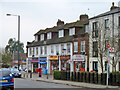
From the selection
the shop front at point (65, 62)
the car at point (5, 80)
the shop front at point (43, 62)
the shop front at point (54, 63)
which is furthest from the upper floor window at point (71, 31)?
the car at point (5, 80)

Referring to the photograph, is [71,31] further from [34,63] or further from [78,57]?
[34,63]

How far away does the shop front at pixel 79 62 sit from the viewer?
129ft

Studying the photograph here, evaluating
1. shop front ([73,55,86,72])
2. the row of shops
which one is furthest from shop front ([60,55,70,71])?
shop front ([73,55,86,72])

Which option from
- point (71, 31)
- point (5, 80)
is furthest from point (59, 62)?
point (5, 80)

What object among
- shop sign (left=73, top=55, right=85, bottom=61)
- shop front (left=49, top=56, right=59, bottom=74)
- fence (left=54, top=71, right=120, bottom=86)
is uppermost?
shop sign (left=73, top=55, right=85, bottom=61)

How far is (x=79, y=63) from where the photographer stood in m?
40.7

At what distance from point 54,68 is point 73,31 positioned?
27.1 ft

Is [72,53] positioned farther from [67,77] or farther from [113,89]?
[113,89]

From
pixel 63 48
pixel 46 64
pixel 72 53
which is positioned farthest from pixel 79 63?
pixel 46 64

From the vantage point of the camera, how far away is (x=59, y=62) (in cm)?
4606

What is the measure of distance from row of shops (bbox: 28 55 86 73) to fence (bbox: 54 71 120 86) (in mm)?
4881

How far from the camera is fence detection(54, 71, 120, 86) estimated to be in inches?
912

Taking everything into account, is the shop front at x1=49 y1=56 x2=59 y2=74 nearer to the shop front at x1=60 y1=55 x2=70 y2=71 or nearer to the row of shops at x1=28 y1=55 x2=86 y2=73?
the row of shops at x1=28 y1=55 x2=86 y2=73

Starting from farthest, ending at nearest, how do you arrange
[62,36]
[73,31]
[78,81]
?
[62,36] → [73,31] → [78,81]
